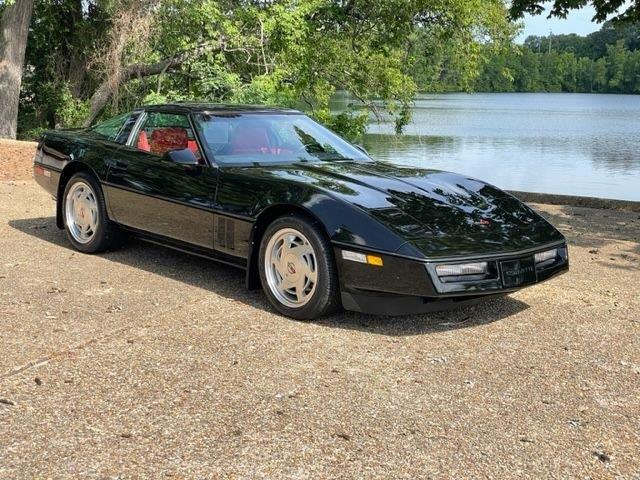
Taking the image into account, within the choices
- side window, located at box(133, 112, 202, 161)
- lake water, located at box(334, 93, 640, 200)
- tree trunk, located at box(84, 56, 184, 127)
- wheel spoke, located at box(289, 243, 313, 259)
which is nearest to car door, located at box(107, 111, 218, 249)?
side window, located at box(133, 112, 202, 161)

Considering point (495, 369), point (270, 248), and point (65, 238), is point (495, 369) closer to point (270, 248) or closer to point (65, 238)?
point (270, 248)

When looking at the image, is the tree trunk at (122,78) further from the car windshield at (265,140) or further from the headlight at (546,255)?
the headlight at (546,255)

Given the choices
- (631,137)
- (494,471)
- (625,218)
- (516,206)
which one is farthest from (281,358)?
(631,137)

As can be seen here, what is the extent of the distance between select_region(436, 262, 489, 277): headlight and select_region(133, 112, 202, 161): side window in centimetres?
215

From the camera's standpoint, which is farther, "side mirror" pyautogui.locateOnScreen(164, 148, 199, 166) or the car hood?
"side mirror" pyautogui.locateOnScreen(164, 148, 199, 166)

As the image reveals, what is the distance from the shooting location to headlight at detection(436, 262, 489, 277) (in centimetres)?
433

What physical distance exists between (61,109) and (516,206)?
16.1 metres

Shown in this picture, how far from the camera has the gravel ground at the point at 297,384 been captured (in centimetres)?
299

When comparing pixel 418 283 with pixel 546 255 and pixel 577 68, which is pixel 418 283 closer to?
pixel 546 255

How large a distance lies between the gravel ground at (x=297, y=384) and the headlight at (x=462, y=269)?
1.35 feet

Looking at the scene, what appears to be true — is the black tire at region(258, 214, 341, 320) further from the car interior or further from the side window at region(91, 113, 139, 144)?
the side window at region(91, 113, 139, 144)

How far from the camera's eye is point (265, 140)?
5781 mm

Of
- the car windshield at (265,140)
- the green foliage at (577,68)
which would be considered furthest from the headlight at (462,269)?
the green foliage at (577,68)

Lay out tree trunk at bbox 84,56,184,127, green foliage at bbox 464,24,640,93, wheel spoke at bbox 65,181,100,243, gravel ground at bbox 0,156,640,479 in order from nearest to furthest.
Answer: gravel ground at bbox 0,156,640,479, wheel spoke at bbox 65,181,100,243, tree trunk at bbox 84,56,184,127, green foliage at bbox 464,24,640,93
